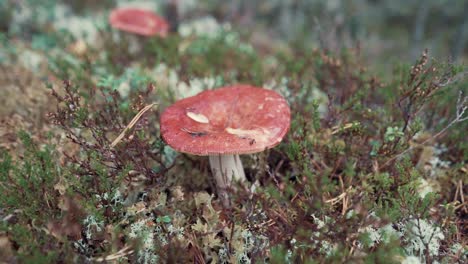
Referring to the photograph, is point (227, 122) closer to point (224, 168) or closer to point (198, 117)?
point (198, 117)

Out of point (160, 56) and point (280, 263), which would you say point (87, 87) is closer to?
point (160, 56)

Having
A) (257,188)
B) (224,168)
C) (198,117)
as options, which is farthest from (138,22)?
(257,188)

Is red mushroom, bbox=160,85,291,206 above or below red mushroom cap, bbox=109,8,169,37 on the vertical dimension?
below

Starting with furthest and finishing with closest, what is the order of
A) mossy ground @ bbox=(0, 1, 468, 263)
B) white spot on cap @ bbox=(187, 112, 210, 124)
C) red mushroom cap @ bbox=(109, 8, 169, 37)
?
red mushroom cap @ bbox=(109, 8, 169, 37), white spot on cap @ bbox=(187, 112, 210, 124), mossy ground @ bbox=(0, 1, 468, 263)

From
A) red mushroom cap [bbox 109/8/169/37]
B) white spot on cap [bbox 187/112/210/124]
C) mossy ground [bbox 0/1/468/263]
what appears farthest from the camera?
red mushroom cap [bbox 109/8/169/37]

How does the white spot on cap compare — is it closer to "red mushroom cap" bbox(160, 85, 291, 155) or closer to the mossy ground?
"red mushroom cap" bbox(160, 85, 291, 155)

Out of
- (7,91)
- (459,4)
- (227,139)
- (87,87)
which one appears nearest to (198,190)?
(227,139)

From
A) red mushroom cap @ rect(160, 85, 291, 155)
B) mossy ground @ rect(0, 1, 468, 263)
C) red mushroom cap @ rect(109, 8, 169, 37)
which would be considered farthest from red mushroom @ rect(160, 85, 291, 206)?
red mushroom cap @ rect(109, 8, 169, 37)
